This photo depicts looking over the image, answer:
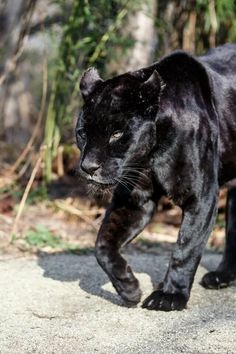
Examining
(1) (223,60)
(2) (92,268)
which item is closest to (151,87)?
(1) (223,60)

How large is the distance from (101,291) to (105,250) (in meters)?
Answer: 0.40

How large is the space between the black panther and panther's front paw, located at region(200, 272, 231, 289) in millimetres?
522

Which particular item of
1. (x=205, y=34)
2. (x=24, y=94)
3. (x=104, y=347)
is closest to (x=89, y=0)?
(x=205, y=34)

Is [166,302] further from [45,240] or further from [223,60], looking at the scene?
[45,240]

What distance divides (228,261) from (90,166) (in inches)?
53.1

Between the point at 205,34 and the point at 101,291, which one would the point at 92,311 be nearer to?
the point at 101,291

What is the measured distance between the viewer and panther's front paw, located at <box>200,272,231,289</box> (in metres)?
4.41

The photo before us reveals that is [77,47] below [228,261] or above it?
above

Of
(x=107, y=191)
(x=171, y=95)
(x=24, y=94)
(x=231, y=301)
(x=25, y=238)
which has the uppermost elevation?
(x=171, y=95)

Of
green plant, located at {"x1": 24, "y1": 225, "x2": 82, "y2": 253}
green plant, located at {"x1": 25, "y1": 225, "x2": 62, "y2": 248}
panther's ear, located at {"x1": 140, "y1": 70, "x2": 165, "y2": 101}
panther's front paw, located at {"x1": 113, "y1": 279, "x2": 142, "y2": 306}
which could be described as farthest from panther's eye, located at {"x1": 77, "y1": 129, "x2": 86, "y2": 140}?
green plant, located at {"x1": 25, "y1": 225, "x2": 62, "y2": 248}

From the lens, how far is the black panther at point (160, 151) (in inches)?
145

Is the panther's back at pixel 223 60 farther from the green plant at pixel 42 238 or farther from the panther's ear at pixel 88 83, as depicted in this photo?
the green plant at pixel 42 238

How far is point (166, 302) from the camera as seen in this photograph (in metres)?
3.85

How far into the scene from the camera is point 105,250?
3986mm
